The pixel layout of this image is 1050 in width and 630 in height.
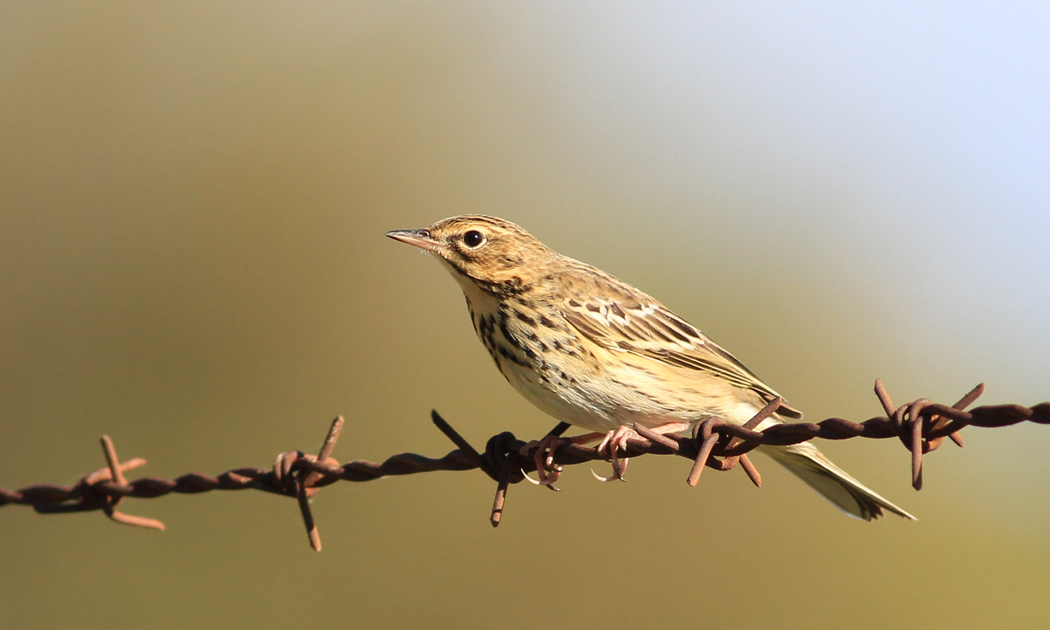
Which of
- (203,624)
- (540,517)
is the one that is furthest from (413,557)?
(203,624)

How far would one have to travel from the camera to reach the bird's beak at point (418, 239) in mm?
5344

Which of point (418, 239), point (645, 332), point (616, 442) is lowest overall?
point (616, 442)

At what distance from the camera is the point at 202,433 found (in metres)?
12.0

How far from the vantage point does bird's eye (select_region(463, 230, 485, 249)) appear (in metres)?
5.36

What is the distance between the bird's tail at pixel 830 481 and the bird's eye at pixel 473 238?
1.98 meters

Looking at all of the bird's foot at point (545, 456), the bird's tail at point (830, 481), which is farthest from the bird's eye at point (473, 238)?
the bird's tail at point (830, 481)

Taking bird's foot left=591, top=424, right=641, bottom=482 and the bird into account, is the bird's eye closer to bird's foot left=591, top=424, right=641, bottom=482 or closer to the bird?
the bird

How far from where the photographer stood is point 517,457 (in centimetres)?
367

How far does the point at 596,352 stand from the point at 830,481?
52.5 inches

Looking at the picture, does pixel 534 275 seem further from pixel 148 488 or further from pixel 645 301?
pixel 148 488

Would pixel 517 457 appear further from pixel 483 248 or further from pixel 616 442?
pixel 483 248

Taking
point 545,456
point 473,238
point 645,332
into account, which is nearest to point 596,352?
point 645,332

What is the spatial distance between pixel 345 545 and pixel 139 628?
2281mm

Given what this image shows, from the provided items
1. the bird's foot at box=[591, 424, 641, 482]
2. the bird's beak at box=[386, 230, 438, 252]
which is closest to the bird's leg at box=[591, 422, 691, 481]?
the bird's foot at box=[591, 424, 641, 482]
